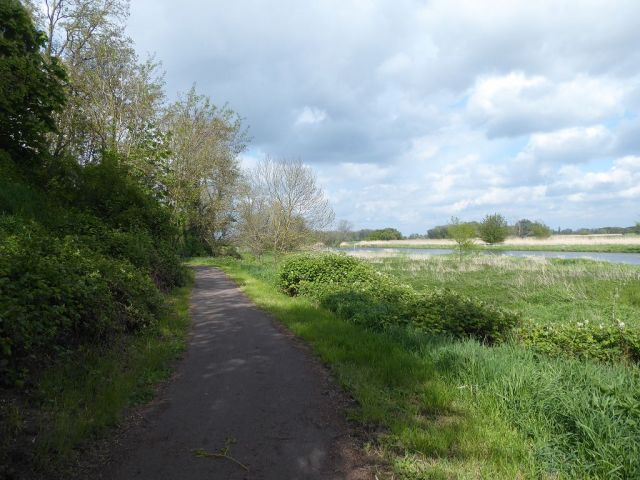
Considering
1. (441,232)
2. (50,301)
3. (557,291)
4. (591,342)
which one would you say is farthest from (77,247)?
(441,232)

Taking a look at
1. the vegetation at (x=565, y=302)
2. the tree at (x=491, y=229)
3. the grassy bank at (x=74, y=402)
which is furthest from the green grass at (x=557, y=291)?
the tree at (x=491, y=229)

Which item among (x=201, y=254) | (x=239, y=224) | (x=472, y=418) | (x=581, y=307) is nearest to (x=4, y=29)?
(x=472, y=418)

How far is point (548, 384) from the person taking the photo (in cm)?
429

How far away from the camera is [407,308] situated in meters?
9.37

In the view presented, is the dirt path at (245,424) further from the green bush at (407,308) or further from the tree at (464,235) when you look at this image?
the tree at (464,235)

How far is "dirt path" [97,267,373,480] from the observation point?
329 centimetres

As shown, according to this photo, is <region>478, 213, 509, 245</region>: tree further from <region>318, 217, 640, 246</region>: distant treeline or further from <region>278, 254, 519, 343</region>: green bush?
<region>278, 254, 519, 343</region>: green bush

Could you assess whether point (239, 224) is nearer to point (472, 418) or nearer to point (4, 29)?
point (4, 29)

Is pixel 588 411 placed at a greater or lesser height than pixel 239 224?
lesser

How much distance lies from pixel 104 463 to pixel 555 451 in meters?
3.75

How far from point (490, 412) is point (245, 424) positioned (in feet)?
8.24

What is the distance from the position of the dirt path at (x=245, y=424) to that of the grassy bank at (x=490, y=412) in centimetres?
40

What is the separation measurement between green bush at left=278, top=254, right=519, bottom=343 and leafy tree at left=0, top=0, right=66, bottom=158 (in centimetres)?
825

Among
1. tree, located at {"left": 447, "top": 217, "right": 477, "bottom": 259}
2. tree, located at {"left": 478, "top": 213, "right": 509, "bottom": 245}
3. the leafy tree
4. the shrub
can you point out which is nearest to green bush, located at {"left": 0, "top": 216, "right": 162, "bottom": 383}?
the leafy tree
